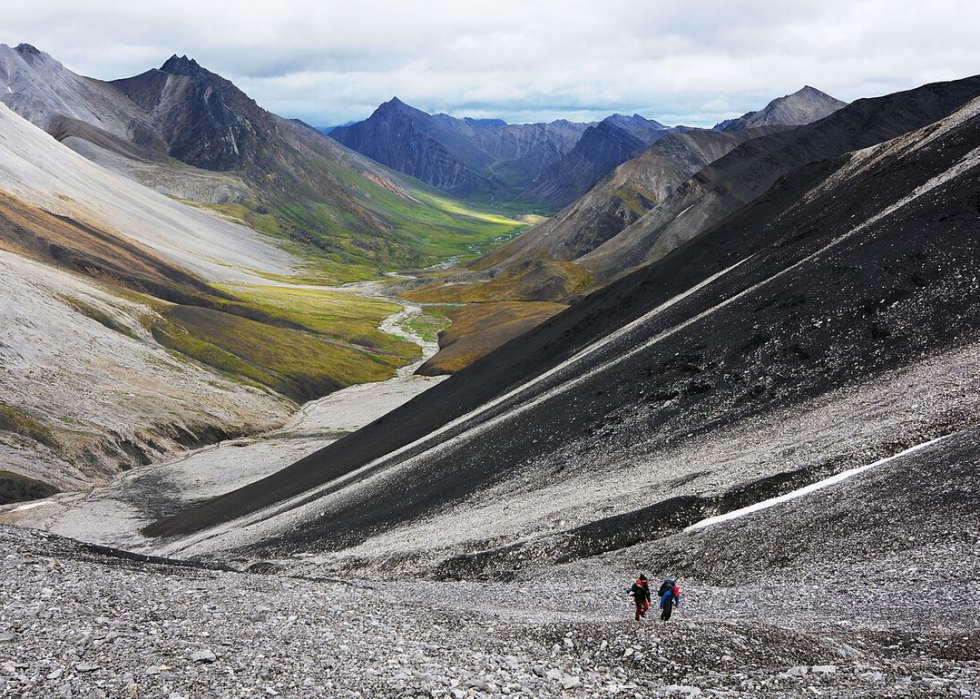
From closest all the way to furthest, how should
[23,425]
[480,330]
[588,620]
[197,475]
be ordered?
1. [588,620]
2. [23,425]
3. [197,475]
4. [480,330]

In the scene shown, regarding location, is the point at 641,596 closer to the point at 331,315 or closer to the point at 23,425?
the point at 23,425

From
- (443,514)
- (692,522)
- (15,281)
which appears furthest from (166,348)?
(692,522)

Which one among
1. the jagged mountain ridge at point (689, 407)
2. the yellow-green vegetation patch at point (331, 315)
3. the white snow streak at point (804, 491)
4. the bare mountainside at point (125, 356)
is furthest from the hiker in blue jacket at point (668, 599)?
the yellow-green vegetation patch at point (331, 315)

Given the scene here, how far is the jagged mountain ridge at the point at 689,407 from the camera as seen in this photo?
30547 mm

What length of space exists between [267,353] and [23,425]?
A: 156ft

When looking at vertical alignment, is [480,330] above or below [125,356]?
above

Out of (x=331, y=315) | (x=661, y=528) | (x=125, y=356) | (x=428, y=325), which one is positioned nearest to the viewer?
(x=661, y=528)

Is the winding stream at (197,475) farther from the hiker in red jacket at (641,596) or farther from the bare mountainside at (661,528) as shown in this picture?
the hiker in red jacket at (641,596)

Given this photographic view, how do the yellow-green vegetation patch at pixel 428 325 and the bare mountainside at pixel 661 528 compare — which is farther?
the yellow-green vegetation patch at pixel 428 325

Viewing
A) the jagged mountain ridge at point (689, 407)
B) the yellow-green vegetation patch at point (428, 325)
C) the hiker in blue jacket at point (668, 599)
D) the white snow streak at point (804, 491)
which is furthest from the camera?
the yellow-green vegetation patch at point (428, 325)

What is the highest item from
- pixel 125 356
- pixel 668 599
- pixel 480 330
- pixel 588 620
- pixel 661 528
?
pixel 480 330

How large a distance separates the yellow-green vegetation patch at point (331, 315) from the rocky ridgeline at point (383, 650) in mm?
115795

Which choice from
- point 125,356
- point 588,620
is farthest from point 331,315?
point 588,620

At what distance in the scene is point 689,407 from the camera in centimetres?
3919
